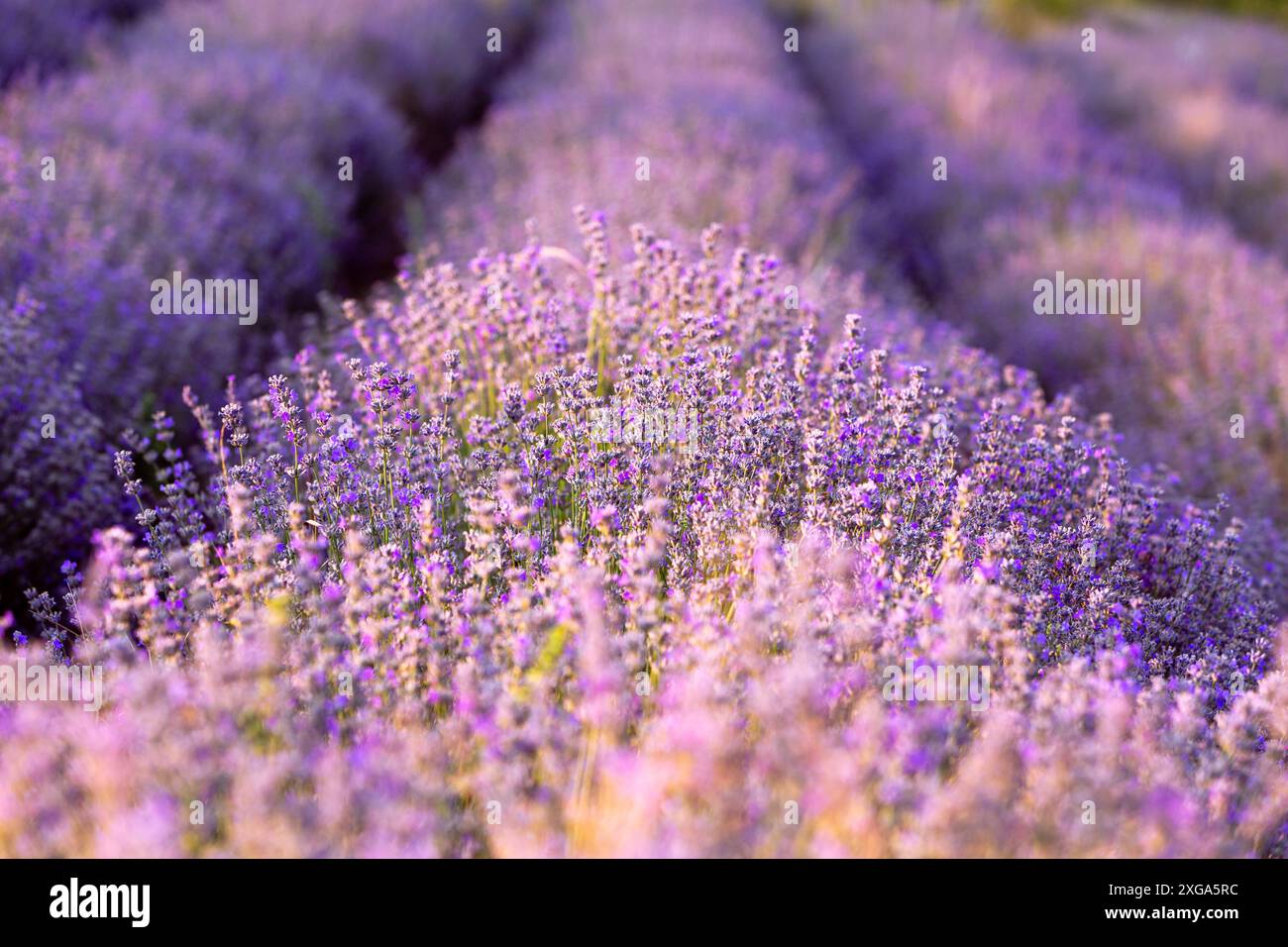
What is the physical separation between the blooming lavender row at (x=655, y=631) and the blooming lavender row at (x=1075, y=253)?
1.49 m

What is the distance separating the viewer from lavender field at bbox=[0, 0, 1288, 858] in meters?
1.48

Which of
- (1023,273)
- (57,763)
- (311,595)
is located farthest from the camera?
(1023,273)

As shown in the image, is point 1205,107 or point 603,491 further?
point 1205,107

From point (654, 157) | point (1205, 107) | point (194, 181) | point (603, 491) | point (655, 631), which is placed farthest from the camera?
point (1205, 107)

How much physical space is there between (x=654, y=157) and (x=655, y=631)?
156 inches

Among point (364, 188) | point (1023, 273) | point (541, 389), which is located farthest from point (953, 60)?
point (541, 389)

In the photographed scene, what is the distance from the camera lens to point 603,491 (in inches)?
93.4

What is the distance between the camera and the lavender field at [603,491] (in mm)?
1482

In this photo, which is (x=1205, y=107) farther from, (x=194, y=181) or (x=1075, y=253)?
(x=194, y=181)

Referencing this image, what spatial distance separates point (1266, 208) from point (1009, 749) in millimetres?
7863

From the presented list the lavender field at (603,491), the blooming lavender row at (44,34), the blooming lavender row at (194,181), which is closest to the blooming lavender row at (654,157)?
the lavender field at (603,491)

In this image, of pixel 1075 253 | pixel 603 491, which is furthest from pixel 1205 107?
pixel 603 491

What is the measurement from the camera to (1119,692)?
1.81 metres
